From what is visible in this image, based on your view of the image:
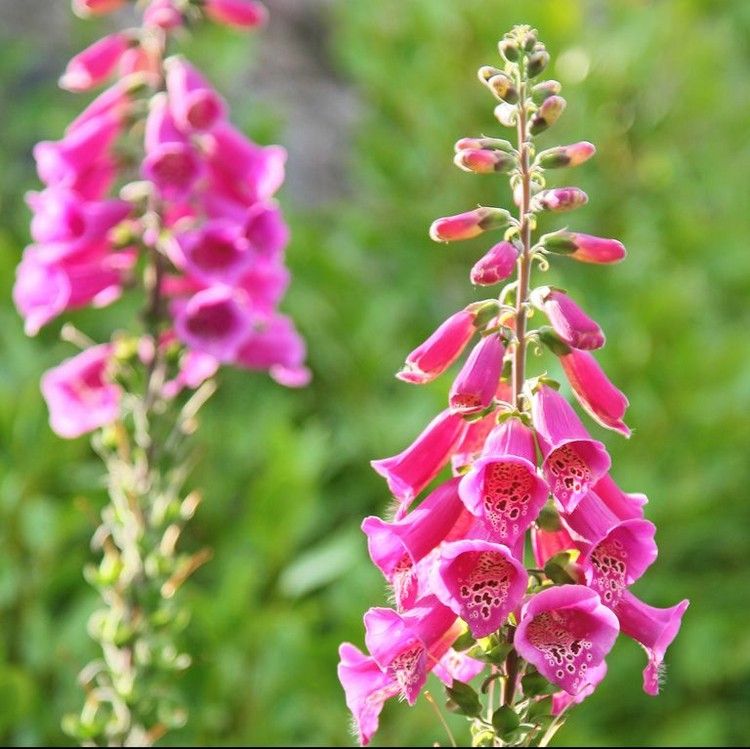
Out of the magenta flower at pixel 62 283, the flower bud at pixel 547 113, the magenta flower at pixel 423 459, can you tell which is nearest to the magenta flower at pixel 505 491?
the magenta flower at pixel 423 459

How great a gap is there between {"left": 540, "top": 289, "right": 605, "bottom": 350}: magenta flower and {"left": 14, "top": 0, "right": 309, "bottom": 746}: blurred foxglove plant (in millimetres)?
753

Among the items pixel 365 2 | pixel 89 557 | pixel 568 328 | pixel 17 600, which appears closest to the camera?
pixel 568 328

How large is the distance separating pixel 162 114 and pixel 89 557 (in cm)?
122

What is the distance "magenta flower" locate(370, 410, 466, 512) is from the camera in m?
1.25

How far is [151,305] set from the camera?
188cm

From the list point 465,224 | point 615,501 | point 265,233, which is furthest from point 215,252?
point 615,501

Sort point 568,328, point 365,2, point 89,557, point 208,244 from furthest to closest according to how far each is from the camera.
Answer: point 365,2 → point 89,557 → point 208,244 → point 568,328

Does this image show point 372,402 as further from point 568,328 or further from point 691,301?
point 568,328

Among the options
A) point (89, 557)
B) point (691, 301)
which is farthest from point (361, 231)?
point (89, 557)

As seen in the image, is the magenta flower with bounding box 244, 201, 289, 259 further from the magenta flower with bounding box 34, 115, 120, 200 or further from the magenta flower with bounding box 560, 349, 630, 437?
the magenta flower with bounding box 560, 349, 630, 437

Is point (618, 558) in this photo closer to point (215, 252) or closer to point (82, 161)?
point (215, 252)

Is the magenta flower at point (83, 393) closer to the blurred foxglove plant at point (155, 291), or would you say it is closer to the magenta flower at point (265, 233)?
the blurred foxglove plant at point (155, 291)

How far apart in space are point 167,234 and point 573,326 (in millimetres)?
906

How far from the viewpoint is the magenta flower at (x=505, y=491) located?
3.67 ft
